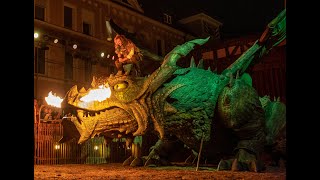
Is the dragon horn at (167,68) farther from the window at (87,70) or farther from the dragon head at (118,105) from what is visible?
the window at (87,70)

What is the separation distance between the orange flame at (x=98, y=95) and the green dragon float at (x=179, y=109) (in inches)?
1.1

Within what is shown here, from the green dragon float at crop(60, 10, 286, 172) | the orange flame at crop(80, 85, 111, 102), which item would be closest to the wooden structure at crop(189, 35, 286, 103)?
the green dragon float at crop(60, 10, 286, 172)

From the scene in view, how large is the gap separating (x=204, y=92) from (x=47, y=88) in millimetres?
14900

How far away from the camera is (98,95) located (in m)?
7.84

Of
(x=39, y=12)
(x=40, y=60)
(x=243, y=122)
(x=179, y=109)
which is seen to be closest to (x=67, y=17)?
(x=39, y=12)

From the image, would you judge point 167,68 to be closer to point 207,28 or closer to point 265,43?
point 265,43

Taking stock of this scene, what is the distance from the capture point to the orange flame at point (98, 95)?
784cm

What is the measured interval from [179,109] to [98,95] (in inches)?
64.2

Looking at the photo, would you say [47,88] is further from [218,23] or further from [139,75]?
[218,23]
